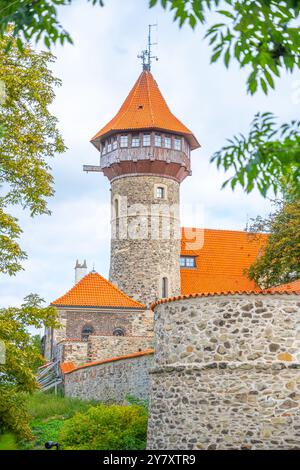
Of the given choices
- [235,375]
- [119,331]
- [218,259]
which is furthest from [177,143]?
[235,375]

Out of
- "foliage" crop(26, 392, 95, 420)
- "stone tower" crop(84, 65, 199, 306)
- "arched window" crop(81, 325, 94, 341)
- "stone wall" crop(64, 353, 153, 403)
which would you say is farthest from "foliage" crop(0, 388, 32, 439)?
"stone tower" crop(84, 65, 199, 306)

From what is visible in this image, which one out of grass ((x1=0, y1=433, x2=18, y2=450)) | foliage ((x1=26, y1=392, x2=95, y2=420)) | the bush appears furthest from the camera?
foliage ((x1=26, y1=392, x2=95, y2=420))

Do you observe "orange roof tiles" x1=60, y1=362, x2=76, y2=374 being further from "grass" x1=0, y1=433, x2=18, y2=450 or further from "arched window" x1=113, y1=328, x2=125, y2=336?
"grass" x1=0, y1=433, x2=18, y2=450

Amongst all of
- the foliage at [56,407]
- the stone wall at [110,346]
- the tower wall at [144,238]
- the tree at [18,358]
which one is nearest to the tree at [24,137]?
the tree at [18,358]

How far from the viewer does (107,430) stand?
17328mm

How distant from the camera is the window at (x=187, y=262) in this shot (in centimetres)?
4053

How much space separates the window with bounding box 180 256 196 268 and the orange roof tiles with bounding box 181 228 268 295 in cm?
21

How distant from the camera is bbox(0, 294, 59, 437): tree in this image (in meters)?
15.0

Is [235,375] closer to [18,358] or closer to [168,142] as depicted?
[18,358]

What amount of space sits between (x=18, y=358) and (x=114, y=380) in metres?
7.42

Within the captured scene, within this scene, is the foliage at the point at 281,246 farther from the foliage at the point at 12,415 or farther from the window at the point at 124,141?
the foliage at the point at 12,415

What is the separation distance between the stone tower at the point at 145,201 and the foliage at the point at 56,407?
1247 centimetres
